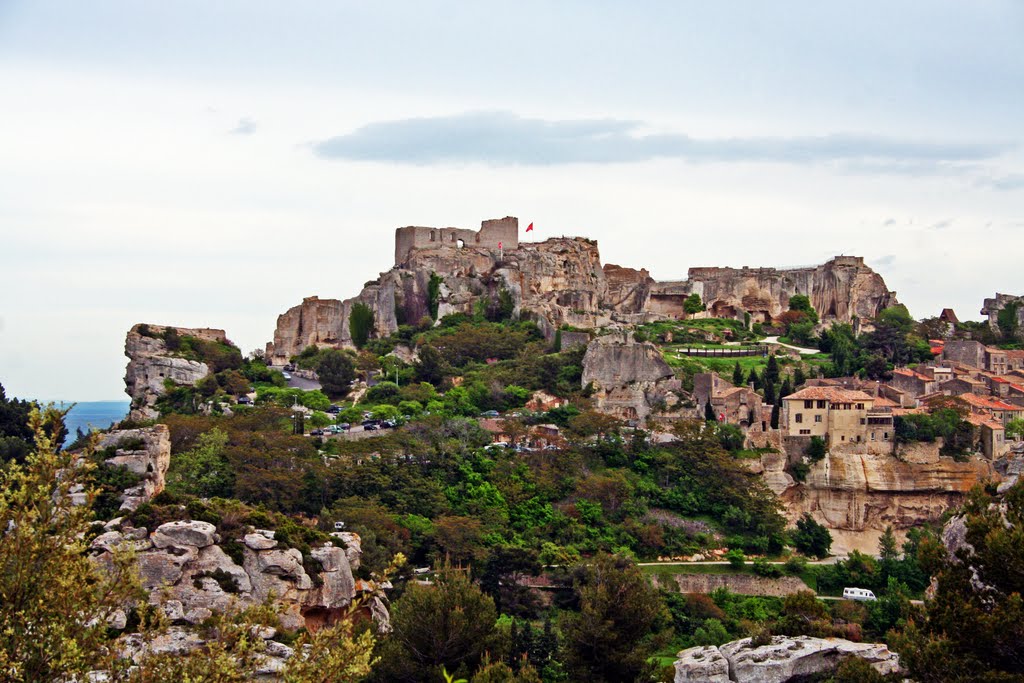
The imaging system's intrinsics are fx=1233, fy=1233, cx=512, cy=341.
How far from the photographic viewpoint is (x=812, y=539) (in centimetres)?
4259

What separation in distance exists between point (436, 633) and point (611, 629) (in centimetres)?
457

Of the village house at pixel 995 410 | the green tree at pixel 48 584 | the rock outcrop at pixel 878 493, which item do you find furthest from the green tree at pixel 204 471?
the village house at pixel 995 410

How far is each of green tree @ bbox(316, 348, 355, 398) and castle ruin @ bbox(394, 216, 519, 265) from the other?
12056mm

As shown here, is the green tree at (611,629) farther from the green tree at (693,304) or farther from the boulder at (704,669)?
the green tree at (693,304)

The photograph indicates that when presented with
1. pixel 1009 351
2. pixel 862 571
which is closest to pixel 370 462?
pixel 862 571

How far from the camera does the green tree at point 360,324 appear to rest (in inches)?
2463

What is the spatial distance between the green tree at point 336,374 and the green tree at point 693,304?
19368 millimetres

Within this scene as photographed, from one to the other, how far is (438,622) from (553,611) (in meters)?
8.33

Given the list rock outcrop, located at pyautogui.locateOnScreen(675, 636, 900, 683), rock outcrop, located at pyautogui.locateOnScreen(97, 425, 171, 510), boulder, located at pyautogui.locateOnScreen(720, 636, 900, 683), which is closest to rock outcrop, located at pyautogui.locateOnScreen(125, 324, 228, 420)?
rock outcrop, located at pyautogui.locateOnScreen(97, 425, 171, 510)

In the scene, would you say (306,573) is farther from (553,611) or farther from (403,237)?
(403,237)

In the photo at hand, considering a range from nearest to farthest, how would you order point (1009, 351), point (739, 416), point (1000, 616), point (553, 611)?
point (1000, 616) < point (553, 611) < point (739, 416) < point (1009, 351)

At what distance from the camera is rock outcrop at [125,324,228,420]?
173 feet

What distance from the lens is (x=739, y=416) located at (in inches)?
1865

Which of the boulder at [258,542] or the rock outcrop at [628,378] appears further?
the rock outcrop at [628,378]
